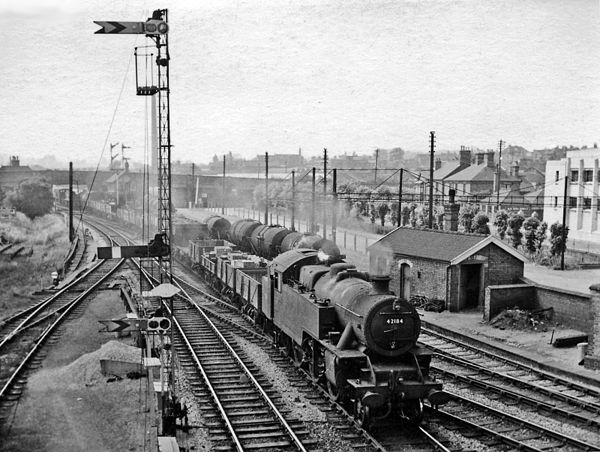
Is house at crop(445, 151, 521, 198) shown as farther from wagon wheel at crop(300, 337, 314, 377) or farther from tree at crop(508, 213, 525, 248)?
wagon wheel at crop(300, 337, 314, 377)

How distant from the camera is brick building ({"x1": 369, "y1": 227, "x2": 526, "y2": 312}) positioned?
23.3 metres

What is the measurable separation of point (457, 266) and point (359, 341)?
1203 centimetres

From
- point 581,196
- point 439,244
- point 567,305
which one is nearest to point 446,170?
point 581,196

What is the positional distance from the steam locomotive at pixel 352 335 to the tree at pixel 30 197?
40.5m

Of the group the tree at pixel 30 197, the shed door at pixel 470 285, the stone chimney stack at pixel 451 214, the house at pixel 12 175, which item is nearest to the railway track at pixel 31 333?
the shed door at pixel 470 285

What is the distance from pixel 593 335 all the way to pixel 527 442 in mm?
5810

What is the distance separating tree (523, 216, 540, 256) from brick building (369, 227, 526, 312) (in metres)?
16.4

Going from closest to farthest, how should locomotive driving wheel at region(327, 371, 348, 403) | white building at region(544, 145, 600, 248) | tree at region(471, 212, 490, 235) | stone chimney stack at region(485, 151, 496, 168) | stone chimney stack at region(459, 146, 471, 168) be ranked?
1. locomotive driving wheel at region(327, 371, 348, 403)
2. tree at region(471, 212, 490, 235)
3. white building at region(544, 145, 600, 248)
4. stone chimney stack at region(485, 151, 496, 168)
5. stone chimney stack at region(459, 146, 471, 168)

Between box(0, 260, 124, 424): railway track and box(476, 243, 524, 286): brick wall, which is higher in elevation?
box(476, 243, 524, 286): brick wall

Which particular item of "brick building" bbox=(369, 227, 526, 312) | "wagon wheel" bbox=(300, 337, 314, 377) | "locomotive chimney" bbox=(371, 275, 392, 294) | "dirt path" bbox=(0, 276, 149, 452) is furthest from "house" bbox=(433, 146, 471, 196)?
"locomotive chimney" bbox=(371, 275, 392, 294)

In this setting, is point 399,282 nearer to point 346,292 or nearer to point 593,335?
point 593,335

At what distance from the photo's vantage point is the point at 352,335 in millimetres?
12516

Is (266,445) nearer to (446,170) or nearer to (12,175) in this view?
(12,175)

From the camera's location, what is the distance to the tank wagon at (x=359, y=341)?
11570 mm
